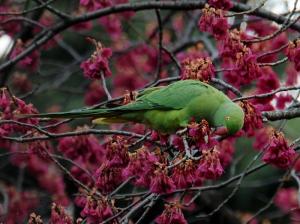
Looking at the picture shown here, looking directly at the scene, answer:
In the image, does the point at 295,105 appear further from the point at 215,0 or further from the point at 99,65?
the point at 99,65

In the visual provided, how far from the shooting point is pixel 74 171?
17.2 feet

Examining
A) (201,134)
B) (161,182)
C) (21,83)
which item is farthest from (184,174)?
(21,83)

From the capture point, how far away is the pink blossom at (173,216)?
3.66 meters

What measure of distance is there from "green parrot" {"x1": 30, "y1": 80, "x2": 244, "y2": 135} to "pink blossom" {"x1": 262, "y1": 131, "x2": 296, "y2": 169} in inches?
12.9

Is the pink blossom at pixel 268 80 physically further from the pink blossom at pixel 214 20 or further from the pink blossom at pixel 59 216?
the pink blossom at pixel 59 216

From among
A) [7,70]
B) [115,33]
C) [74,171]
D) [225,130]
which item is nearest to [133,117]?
[225,130]

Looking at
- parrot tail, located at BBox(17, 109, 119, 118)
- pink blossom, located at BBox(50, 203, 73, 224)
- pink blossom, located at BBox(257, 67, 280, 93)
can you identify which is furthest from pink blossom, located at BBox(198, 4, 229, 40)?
pink blossom, located at BBox(50, 203, 73, 224)

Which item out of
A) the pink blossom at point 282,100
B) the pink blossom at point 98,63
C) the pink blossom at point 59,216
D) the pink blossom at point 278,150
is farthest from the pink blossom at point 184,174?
the pink blossom at point 282,100

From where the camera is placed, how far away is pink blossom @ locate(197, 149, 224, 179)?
11.2ft

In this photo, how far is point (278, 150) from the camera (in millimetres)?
3885

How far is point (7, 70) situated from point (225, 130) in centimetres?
245

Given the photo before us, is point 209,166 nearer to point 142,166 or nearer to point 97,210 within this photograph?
point 142,166

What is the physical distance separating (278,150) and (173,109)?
681 mm

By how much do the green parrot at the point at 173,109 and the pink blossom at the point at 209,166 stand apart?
11.9 inches
